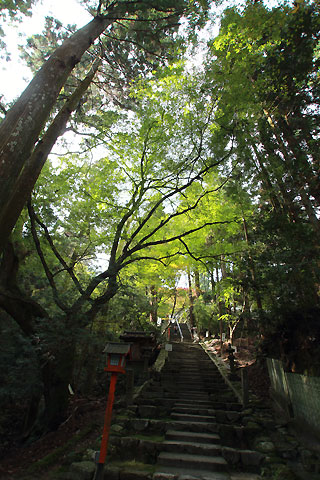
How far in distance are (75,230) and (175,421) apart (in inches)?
291

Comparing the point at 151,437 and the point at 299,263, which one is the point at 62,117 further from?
the point at 151,437

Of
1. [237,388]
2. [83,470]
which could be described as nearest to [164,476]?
[83,470]

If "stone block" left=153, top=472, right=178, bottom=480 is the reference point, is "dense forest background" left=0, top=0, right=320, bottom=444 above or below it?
above

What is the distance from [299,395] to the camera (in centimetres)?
559

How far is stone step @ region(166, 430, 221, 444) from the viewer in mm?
5449

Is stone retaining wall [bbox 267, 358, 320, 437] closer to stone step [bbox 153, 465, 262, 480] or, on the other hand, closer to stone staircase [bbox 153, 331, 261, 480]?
stone staircase [bbox 153, 331, 261, 480]

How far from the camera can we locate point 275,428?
5805mm

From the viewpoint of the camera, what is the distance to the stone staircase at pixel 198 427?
4508 millimetres

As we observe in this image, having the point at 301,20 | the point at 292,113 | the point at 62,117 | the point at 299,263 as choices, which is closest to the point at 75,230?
the point at 62,117

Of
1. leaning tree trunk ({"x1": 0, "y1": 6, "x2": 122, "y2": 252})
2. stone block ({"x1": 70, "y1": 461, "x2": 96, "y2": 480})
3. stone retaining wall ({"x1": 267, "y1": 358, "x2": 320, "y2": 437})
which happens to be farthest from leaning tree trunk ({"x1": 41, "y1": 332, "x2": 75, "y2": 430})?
stone retaining wall ({"x1": 267, "y1": 358, "x2": 320, "y2": 437})

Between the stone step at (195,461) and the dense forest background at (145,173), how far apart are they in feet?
9.32

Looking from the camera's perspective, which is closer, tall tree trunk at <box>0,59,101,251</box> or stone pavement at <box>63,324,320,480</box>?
stone pavement at <box>63,324,320,480</box>

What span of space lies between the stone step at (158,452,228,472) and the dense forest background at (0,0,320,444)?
2.84 m

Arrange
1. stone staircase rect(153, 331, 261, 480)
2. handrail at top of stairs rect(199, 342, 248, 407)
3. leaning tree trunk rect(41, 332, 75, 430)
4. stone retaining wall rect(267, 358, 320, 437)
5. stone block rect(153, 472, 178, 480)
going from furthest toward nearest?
handrail at top of stairs rect(199, 342, 248, 407) → leaning tree trunk rect(41, 332, 75, 430) → stone retaining wall rect(267, 358, 320, 437) → stone staircase rect(153, 331, 261, 480) → stone block rect(153, 472, 178, 480)
